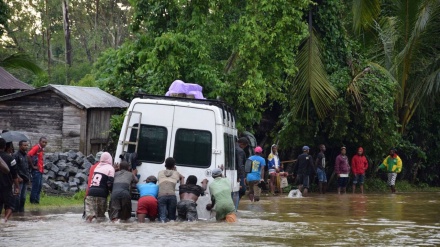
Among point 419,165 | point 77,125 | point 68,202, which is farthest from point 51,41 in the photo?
point 68,202

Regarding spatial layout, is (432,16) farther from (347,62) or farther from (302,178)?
(302,178)

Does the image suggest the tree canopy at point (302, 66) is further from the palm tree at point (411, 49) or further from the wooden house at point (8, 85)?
the wooden house at point (8, 85)

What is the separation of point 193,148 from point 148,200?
1316mm

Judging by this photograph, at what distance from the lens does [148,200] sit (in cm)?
1678

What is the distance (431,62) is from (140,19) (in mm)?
13671

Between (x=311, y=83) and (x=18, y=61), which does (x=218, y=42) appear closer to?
(x=311, y=83)

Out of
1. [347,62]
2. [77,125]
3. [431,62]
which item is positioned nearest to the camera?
[77,125]

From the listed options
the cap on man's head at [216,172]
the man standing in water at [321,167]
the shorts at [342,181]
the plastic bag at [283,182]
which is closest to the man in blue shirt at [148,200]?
the cap on man's head at [216,172]

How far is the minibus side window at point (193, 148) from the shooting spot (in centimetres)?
1712

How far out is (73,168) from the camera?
24.2 metres

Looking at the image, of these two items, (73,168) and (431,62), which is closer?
(73,168)

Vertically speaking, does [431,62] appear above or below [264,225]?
above

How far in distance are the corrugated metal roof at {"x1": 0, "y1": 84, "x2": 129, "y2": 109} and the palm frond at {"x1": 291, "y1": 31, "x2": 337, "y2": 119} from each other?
258 inches

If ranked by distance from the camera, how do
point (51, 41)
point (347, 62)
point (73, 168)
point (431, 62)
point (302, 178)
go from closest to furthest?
point (73, 168), point (302, 178), point (347, 62), point (431, 62), point (51, 41)
